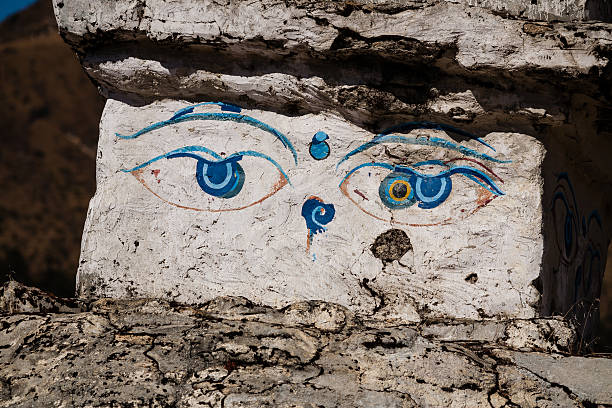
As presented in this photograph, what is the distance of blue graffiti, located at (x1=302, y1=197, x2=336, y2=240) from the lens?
299 cm

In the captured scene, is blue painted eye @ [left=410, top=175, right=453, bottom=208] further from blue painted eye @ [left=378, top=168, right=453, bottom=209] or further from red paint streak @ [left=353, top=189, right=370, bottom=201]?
red paint streak @ [left=353, top=189, right=370, bottom=201]

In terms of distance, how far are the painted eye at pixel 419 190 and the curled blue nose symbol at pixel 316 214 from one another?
10cm

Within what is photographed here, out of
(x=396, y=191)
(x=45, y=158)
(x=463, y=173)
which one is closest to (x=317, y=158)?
(x=396, y=191)

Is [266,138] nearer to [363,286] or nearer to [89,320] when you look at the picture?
[363,286]

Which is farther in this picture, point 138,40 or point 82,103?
point 82,103

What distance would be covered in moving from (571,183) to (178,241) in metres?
1.71

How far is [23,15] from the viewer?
13.5 metres

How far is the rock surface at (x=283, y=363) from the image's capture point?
235 centimetres

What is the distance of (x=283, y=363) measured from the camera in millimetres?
2484

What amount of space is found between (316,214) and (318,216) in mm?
11

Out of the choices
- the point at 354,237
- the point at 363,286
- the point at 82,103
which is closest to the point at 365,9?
the point at 354,237

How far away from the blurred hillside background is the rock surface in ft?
24.3

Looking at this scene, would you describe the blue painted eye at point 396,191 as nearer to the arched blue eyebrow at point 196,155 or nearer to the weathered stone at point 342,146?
the weathered stone at point 342,146

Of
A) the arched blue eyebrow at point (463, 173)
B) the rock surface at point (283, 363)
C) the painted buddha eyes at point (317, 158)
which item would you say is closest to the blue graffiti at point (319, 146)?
the painted buddha eyes at point (317, 158)
